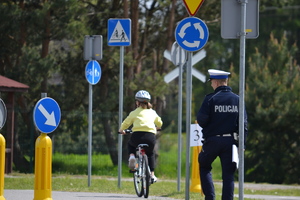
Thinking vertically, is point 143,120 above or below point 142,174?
above

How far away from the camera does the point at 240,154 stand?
915cm

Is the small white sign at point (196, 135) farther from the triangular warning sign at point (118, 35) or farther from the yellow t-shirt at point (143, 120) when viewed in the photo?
the triangular warning sign at point (118, 35)

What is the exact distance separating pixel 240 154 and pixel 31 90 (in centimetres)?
1432

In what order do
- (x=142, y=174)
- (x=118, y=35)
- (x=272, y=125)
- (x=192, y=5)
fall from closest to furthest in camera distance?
(x=192, y=5) < (x=142, y=174) < (x=118, y=35) < (x=272, y=125)

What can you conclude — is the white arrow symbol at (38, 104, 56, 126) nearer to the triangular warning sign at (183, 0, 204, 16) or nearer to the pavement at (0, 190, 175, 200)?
the triangular warning sign at (183, 0, 204, 16)

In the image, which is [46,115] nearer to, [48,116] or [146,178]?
[48,116]

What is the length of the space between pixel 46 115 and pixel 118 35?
16.1 feet

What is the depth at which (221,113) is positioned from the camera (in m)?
9.76

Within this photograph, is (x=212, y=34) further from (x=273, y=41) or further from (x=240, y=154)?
(x=240, y=154)

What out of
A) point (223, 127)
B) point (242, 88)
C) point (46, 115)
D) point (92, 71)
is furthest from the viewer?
point (92, 71)

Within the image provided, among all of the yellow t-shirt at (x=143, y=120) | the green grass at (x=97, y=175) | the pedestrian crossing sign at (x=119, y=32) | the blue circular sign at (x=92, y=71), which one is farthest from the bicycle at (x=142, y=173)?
the pedestrian crossing sign at (x=119, y=32)

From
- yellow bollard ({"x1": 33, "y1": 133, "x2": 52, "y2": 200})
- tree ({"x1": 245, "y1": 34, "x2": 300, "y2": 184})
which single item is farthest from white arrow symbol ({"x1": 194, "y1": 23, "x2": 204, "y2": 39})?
tree ({"x1": 245, "y1": 34, "x2": 300, "y2": 184})

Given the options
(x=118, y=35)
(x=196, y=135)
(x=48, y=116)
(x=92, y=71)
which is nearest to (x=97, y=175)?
(x=92, y=71)

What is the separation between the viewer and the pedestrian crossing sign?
1520 cm
